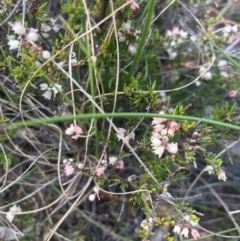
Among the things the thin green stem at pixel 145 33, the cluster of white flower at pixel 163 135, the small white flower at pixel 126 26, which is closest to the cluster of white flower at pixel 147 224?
the cluster of white flower at pixel 163 135

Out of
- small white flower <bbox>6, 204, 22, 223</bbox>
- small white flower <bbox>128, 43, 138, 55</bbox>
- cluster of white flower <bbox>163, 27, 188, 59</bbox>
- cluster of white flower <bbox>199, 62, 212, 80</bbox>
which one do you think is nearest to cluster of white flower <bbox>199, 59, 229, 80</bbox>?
cluster of white flower <bbox>199, 62, 212, 80</bbox>

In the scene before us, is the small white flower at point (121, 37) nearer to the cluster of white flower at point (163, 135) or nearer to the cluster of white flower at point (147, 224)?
the cluster of white flower at point (163, 135)

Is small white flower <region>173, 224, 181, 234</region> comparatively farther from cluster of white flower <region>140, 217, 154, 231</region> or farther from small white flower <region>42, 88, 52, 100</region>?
small white flower <region>42, 88, 52, 100</region>

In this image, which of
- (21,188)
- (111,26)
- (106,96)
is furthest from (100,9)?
(21,188)

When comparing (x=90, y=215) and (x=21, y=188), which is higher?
(x=21, y=188)

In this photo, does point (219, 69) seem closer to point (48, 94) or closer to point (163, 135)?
point (163, 135)

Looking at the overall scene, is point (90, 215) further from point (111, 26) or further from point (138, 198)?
point (111, 26)

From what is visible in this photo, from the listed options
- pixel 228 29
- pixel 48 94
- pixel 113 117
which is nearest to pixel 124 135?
pixel 113 117
